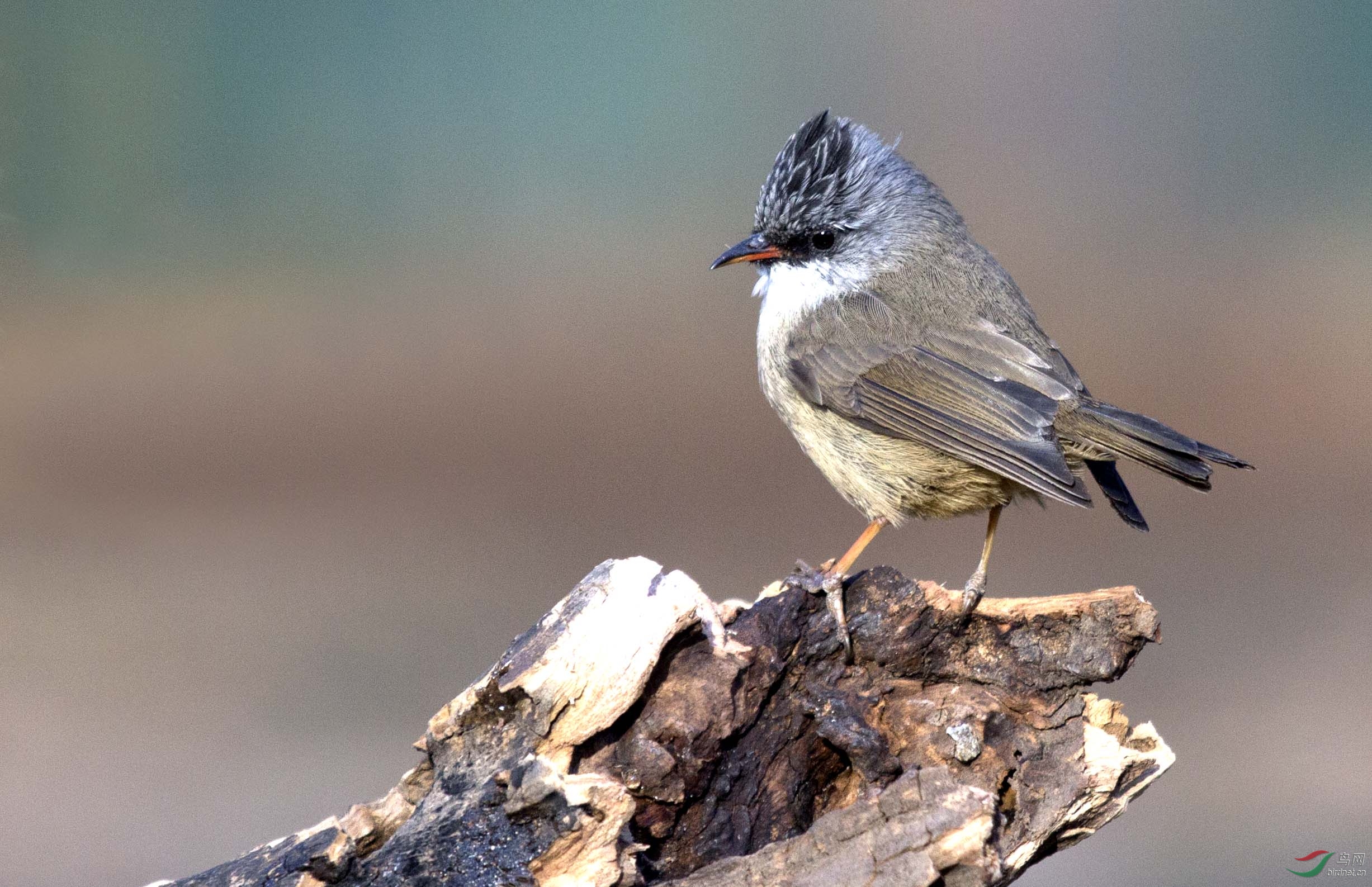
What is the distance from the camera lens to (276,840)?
2.80 meters

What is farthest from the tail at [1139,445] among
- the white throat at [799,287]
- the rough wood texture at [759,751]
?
the white throat at [799,287]

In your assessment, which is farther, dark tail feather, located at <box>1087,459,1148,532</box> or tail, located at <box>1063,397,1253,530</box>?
dark tail feather, located at <box>1087,459,1148,532</box>

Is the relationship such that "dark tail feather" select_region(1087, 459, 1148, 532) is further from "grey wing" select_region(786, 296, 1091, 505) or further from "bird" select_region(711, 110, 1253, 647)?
"grey wing" select_region(786, 296, 1091, 505)

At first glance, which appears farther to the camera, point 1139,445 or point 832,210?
point 832,210

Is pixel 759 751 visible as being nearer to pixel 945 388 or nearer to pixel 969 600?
pixel 969 600

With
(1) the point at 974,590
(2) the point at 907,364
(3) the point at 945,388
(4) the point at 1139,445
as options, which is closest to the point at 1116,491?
(4) the point at 1139,445

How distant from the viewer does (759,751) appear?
9.30 feet

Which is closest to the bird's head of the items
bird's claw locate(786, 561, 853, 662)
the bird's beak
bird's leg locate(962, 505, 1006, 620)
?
the bird's beak

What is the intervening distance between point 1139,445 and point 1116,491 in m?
0.38

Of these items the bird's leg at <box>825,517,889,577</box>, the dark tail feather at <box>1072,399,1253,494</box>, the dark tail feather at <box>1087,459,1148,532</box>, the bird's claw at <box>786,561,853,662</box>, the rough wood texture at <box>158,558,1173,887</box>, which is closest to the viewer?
the rough wood texture at <box>158,558,1173,887</box>

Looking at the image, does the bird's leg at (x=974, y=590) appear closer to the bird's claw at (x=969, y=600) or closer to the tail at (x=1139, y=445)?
the bird's claw at (x=969, y=600)

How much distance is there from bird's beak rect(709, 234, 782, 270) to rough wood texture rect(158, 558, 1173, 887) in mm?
1576

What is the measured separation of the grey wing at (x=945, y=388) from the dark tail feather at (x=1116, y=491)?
0.31m

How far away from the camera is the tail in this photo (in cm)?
344
